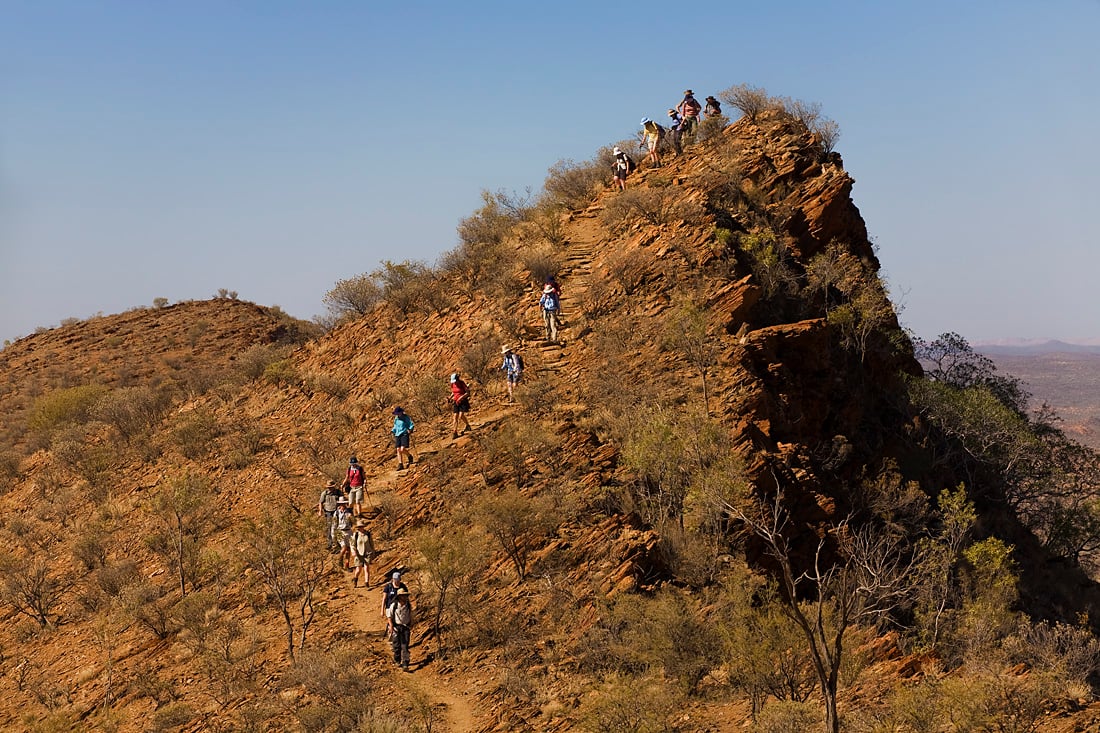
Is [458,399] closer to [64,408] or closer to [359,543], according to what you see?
[359,543]

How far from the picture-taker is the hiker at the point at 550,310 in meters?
21.6

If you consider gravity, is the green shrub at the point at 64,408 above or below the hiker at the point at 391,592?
above

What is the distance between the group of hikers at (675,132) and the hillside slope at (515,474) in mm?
827

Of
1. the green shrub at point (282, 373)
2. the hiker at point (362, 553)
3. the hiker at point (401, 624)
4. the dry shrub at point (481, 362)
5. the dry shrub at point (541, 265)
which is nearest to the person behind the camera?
the hiker at point (401, 624)

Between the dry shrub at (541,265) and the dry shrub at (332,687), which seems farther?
the dry shrub at (541,265)

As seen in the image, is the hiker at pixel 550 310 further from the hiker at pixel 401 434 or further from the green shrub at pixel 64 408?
the green shrub at pixel 64 408

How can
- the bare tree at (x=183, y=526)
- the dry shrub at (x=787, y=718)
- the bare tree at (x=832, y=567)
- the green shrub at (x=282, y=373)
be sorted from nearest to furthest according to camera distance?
the dry shrub at (x=787, y=718) → the bare tree at (x=832, y=567) → the bare tree at (x=183, y=526) → the green shrub at (x=282, y=373)

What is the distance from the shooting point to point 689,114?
29.6 m

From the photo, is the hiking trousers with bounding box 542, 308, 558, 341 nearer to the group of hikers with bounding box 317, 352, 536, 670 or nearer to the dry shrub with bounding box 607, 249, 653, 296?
the group of hikers with bounding box 317, 352, 536, 670

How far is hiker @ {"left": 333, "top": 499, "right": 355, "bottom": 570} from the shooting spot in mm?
16469

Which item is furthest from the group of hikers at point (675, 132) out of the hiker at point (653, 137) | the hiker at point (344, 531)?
the hiker at point (344, 531)

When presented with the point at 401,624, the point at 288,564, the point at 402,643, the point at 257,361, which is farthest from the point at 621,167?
the point at 402,643

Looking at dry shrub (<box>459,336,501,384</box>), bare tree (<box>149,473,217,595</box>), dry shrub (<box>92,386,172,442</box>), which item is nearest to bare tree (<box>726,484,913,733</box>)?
dry shrub (<box>459,336,501,384</box>)

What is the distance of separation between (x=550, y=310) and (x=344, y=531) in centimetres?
797
